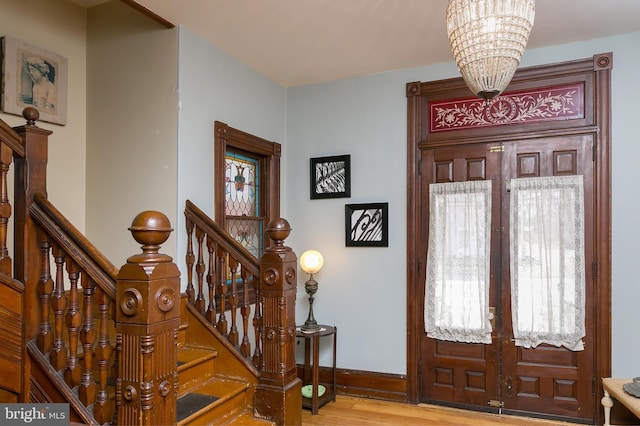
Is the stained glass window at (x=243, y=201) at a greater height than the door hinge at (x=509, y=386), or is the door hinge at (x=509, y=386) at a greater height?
the stained glass window at (x=243, y=201)

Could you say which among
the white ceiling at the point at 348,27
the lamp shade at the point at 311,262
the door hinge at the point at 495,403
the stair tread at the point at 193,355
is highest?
the white ceiling at the point at 348,27

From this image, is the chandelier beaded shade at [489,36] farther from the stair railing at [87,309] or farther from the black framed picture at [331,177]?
the black framed picture at [331,177]

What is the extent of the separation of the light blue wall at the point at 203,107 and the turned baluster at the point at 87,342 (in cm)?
114

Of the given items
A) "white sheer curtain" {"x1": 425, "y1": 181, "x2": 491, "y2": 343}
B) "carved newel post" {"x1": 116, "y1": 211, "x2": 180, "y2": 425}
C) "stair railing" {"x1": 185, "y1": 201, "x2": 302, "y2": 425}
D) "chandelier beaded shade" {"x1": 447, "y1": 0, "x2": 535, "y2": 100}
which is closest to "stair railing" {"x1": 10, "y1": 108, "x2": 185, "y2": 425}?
"carved newel post" {"x1": 116, "y1": 211, "x2": 180, "y2": 425}

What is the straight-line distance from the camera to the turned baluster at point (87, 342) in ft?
6.36

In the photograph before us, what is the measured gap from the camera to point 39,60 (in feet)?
10.2

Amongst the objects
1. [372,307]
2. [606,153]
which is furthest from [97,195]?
[606,153]

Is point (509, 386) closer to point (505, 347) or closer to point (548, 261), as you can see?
point (505, 347)

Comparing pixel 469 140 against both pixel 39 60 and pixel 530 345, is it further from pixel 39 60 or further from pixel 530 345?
pixel 39 60

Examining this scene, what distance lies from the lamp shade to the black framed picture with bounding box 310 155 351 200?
60 cm

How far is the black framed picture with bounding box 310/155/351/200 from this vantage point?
165 inches

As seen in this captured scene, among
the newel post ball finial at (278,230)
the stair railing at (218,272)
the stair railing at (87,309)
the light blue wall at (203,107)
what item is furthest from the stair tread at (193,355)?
the newel post ball finial at (278,230)

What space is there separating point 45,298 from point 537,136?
11.5ft

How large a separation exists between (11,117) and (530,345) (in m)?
4.13
